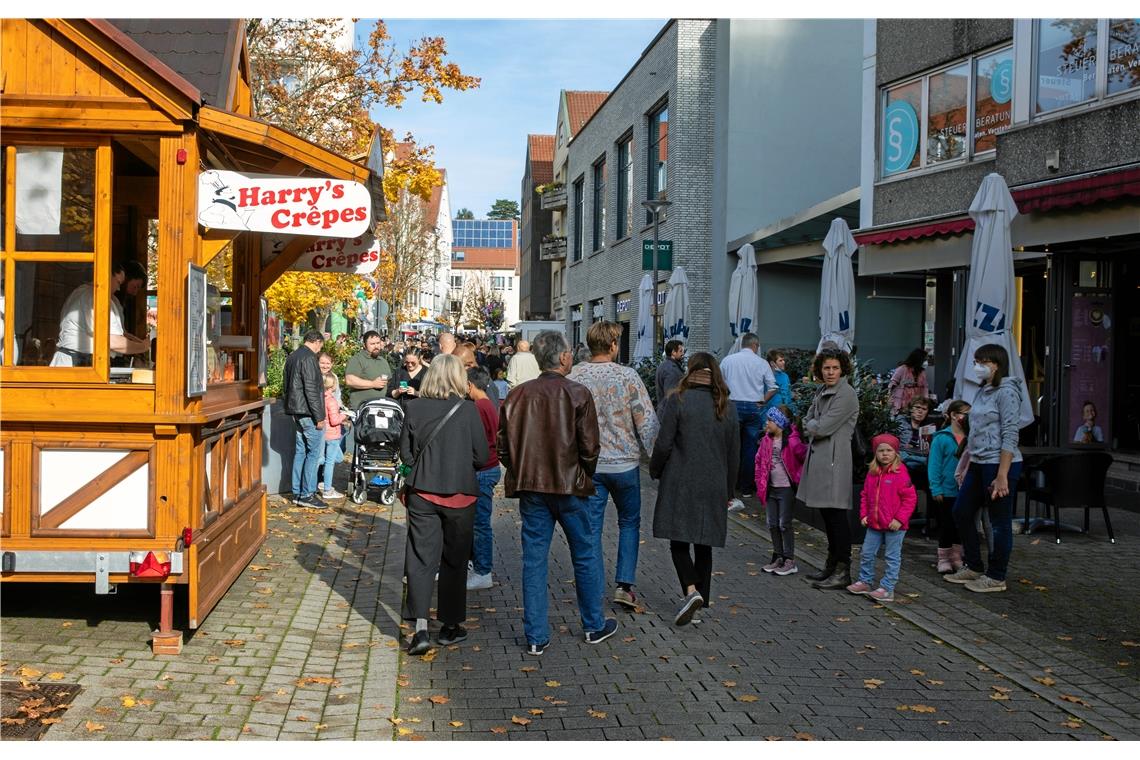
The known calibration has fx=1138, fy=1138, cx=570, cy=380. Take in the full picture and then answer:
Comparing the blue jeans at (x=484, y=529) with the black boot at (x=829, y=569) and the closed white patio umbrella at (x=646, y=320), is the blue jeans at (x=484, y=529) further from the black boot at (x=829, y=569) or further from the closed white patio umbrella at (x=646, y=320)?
the closed white patio umbrella at (x=646, y=320)

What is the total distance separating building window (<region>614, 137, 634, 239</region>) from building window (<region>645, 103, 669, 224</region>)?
2.28m

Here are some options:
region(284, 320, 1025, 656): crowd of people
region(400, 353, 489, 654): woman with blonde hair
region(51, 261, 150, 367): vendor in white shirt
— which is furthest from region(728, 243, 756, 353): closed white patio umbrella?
region(51, 261, 150, 367): vendor in white shirt

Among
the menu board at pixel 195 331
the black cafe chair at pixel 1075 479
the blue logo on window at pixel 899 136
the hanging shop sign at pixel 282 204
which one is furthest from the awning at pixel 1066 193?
the menu board at pixel 195 331

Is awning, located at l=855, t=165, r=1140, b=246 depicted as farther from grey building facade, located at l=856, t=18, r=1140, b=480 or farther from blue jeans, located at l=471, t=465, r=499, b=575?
blue jeans, located at l=471, t=465, r=499, b=575

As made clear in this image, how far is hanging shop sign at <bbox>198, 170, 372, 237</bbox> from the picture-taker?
21.5ft

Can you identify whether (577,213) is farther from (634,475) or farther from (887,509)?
(634,475)

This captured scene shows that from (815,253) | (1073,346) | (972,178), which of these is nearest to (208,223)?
(1073,346)

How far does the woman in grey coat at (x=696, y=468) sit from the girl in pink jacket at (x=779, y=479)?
1.45 metres

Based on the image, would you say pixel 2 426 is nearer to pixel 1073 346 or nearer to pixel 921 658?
pixel 921 658

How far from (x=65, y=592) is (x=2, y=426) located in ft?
6.25

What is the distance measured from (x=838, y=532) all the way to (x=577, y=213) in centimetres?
3949

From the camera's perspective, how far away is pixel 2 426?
631 cm

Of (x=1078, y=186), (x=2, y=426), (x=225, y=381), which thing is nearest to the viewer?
(x=2, y=426)

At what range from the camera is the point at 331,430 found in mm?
12742
